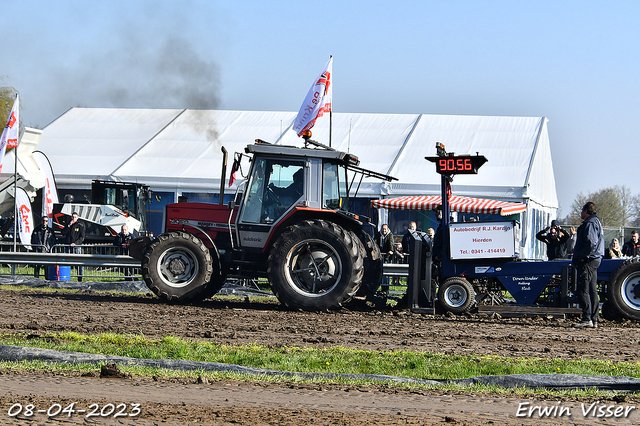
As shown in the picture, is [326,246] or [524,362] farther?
[326,246]

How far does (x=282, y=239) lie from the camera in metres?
11.3

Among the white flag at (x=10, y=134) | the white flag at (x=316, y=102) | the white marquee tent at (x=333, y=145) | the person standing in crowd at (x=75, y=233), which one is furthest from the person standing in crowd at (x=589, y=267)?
the white flag at (x=10, y=134)

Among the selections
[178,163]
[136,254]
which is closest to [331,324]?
[136,254]

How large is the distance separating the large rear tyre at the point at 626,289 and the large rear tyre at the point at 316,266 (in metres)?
3.85

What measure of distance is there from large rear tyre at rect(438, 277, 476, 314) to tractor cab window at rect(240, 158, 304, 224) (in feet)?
9.14

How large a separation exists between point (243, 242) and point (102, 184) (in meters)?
11.4

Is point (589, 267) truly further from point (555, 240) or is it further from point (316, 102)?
point (316, 102)

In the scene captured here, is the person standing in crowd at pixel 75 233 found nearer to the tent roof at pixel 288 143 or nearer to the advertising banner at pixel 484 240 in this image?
the tent roof at pixel 288 143

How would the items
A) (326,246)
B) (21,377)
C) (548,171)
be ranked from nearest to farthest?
(21,377)
(326,246)
(548,171)

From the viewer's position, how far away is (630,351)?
8125 millimetres

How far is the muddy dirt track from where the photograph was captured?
4770 millimetres

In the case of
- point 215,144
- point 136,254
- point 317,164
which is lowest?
point 136,254

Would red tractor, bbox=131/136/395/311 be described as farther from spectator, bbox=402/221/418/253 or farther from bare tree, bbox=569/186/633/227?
bare tree, bbox=569/186/633/227

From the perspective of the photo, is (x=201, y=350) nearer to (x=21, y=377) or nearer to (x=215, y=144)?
(x=21, y=377)
